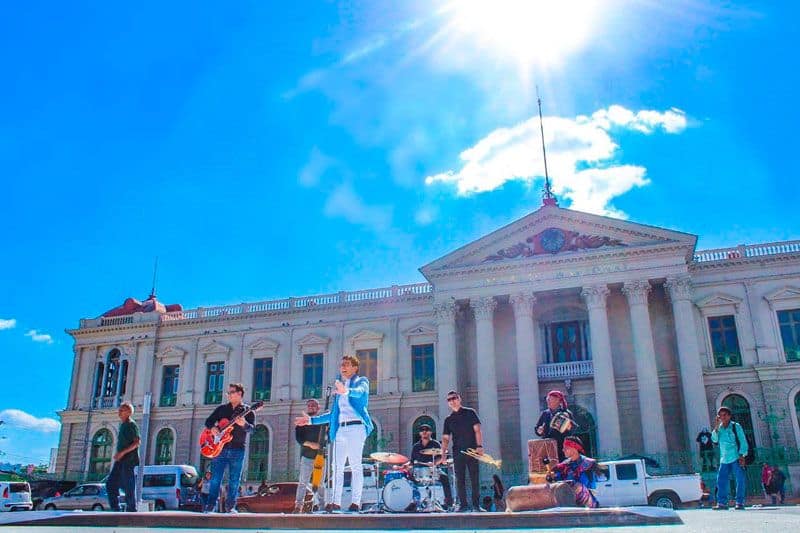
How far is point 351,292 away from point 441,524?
94.4ft

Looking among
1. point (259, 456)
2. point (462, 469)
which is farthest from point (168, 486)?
point (462, 469)

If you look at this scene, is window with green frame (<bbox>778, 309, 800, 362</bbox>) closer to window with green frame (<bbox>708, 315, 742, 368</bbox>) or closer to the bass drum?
window with green frame (<bbox>708, 315, 742, 368</bbox>)

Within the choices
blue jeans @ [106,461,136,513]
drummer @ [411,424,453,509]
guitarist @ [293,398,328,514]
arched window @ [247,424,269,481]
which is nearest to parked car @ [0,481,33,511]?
arched window @ [247,424,269,481]

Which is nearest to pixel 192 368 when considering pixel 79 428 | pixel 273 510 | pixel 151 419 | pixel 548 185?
pixel 151 419

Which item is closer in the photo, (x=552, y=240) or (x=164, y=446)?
(x=552, y=240)

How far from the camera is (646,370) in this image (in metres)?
25.9

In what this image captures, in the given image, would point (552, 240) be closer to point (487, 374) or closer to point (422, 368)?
point (487, 374)

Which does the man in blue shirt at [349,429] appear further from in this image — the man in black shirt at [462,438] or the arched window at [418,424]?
the arched window at [418,424]

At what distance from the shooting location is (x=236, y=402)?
922 cm

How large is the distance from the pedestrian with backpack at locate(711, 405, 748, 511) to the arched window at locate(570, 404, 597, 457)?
58.1ft

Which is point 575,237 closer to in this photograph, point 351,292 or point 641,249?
point 641,249

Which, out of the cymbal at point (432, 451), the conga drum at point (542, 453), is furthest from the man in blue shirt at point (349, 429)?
the conga drum at point (542, 453)

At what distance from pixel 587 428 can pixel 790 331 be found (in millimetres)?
8792

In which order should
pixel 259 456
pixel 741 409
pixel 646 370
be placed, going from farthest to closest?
1. pixel 259 456
2. pixel 741 409
3. pixel 646 370
